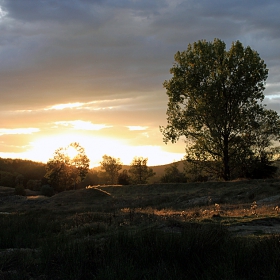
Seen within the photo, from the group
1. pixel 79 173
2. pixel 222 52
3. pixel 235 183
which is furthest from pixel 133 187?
pixel 79 173

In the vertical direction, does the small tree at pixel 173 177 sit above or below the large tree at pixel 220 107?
below

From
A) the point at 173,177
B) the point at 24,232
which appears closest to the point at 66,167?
the point at 173,177

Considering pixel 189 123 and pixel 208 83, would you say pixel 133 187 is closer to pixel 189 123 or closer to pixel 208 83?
pixel 189 123

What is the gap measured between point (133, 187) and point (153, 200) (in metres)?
12.2

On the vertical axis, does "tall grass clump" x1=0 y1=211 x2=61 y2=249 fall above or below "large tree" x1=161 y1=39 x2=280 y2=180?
below

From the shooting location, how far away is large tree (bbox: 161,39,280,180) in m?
39.2

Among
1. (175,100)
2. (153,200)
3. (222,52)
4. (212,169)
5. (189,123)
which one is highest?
(222,52)

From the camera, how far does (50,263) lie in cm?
715

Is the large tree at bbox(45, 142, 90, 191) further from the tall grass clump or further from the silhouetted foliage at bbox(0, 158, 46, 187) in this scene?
the tall grass clump

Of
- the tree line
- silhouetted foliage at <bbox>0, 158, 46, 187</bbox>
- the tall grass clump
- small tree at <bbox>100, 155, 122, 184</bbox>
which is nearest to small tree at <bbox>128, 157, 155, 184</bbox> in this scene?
small tree at <bbox>100, 155, 122, 184</bbox>

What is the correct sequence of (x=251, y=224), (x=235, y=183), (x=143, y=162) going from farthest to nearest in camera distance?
1. (x=143, y=162)
2. (x=235, y=183)
3. (x=251, y=224)

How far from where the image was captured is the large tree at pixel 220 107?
39250 millimetres

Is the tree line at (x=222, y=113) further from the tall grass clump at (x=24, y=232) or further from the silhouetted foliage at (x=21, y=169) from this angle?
the silhouetted foliage at (x=21, y=169)

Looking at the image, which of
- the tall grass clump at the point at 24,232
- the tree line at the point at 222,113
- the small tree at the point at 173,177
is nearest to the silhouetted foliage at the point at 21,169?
the small tree at the point at 173,177
